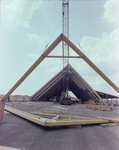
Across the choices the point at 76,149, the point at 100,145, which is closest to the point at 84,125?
the point at 100,145

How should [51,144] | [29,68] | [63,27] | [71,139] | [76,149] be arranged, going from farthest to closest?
1. [63,27]
2. [29,68]
3. [71,139]
4. [51,144]
5. [76,149]

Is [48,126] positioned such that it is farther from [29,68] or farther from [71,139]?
[29,68]

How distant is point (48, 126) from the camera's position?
6.10 m

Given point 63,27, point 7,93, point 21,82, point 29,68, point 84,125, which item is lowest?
point 84,125

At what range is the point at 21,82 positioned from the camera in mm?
26000

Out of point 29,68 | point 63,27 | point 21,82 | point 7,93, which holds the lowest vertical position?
point 7,93

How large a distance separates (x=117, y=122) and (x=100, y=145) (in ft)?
12.3

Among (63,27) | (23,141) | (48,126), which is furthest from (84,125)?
(63,27)

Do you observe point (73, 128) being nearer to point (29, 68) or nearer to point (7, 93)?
point (29, 68)

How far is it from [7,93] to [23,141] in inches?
997

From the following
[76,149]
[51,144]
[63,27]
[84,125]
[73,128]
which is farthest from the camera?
[63,27]

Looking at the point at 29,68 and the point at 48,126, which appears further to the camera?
the point at 29,68

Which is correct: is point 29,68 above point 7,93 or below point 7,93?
above

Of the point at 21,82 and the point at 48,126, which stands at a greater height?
the point at 21,82
